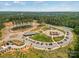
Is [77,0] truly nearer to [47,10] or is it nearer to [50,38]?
[47,10]

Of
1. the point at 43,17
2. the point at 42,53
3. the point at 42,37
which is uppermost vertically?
the point at 43,17

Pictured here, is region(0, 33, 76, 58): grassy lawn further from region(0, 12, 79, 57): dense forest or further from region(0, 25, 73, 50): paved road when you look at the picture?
region(0, 12, 79, 57): dense forest

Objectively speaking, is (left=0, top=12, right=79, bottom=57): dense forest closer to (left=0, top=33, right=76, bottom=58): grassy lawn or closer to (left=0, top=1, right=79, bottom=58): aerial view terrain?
(left=0, top=1, right=79, bottom=58): aerial view terrain

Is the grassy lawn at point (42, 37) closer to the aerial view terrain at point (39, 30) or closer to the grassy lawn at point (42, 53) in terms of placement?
the aerial view terrain at point (39, 30)

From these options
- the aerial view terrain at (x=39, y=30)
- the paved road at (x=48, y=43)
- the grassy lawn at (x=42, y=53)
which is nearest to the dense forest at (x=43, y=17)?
the aerial view terrain at (x=39, y=30)

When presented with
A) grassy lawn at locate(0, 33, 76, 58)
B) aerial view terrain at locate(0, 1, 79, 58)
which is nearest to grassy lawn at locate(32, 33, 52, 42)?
aerial view terrain at locate(0, 1, 79, 58)

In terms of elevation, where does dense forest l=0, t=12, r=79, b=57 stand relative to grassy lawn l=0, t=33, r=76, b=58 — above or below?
above

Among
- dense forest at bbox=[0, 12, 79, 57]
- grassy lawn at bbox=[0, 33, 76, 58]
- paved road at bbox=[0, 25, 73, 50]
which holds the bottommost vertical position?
grassy lawn at bbox=[0, 33, 76, 58]

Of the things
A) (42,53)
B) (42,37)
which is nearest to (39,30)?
(42,37)

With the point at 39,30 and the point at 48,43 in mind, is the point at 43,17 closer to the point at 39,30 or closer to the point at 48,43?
the point at 39,30
